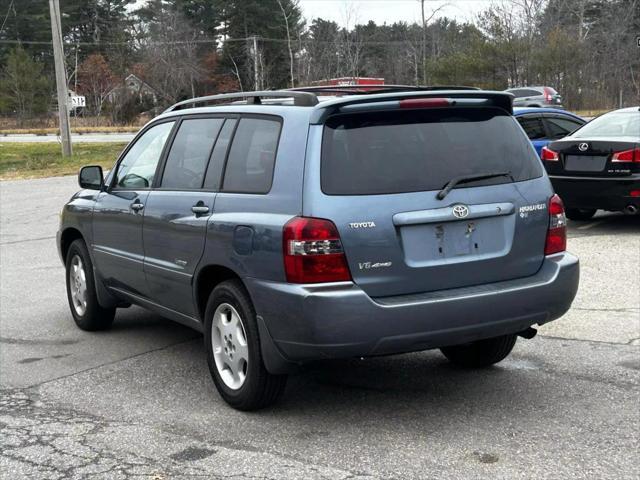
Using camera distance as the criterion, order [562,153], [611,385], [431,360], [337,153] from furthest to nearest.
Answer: [562,153]
[431,360]
[611,385]
[337,153]

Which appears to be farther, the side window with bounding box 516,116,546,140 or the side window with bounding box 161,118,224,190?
the side window with bounding box 516,116,546,140

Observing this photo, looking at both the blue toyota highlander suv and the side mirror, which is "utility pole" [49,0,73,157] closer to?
the side mirror

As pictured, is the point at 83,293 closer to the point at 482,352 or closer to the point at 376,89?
the point at 376,89

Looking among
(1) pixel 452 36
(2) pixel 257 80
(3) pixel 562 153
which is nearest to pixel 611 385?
(3) pixel 562 153

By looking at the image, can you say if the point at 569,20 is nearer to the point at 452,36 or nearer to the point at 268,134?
the point at 452,36

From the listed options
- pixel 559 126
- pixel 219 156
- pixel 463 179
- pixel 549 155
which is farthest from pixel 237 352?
pixel 559 126

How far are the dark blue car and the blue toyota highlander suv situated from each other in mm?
8765

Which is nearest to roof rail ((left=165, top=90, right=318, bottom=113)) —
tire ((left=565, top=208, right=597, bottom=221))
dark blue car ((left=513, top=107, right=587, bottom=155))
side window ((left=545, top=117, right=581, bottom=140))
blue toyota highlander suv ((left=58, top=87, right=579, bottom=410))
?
blue toyota highlander suv ((left=58, top=87, right=579, bottom=410))

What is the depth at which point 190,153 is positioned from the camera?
5562 mm

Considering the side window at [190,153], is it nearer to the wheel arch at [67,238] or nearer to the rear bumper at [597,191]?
the wheel arch at [67,238]

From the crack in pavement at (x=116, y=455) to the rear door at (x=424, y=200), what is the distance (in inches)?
38.9

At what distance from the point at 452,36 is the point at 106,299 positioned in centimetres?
5332

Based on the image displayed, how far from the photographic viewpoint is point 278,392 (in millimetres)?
4824

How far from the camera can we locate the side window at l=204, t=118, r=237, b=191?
16.9 ft
